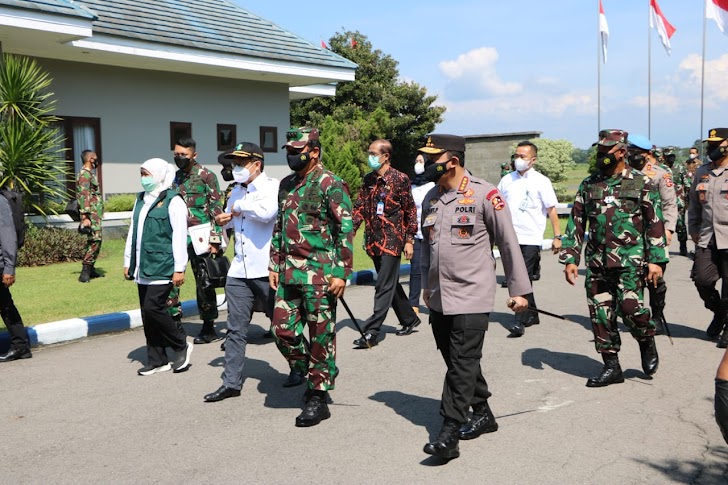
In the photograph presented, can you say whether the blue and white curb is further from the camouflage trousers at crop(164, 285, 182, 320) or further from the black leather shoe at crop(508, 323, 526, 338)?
the black leather shoe at crop(508, 323, 526, 338)

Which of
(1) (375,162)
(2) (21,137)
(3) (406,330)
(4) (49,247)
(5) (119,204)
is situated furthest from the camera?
(5) (119,204)

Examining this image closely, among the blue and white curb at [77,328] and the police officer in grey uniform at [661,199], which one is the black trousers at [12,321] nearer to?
the blue and white curb at [77,328]

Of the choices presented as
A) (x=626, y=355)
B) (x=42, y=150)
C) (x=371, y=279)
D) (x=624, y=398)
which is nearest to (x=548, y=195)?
(x=626, y=355)

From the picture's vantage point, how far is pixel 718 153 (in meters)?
7.51

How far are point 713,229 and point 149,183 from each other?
5.50 metres

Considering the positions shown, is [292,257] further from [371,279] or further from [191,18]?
[191,18]

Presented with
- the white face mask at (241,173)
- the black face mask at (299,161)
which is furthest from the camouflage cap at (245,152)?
the black face mask at (299,161)

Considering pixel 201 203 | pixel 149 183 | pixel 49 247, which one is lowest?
pixel 49 247

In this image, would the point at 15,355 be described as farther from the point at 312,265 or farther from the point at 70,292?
the point at 312,265

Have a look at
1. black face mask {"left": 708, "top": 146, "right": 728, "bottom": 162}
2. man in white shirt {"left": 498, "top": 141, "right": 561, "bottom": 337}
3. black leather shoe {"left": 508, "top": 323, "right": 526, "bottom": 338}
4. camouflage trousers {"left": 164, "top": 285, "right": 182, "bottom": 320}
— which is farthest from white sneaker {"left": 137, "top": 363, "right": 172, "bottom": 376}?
black face mask {"left": 708, "top": 146, "right": 728, "bottom": 162}

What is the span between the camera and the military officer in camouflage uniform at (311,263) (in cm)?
544

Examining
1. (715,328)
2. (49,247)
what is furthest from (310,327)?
(49,247)

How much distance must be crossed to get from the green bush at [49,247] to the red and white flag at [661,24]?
82.5 feet

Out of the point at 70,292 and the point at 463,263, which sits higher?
the point at 463,263
